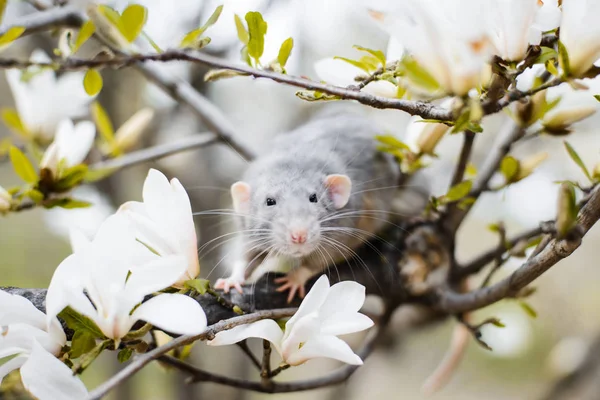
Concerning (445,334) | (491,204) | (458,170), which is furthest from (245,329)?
(445,334)

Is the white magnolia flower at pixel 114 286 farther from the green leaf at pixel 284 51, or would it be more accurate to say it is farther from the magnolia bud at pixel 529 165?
the magnolia bud at pixel 529 165

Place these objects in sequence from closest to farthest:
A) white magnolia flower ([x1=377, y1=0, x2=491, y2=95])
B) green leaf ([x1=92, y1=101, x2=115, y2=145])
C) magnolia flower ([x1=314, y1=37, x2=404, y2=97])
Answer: white magnolia flower ([x1=377, y1=0, x2=491, y2=95]) → magnolia flower ([x1=314, y1=37, x2=404, y2=97]) → green leaf ([x1=92, y1=101, x2=115, y2=145])

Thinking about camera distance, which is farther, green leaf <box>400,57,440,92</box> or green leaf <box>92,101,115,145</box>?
green leaf <box>92,101,115,145</box>

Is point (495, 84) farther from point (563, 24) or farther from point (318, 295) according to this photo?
point (318, 295)

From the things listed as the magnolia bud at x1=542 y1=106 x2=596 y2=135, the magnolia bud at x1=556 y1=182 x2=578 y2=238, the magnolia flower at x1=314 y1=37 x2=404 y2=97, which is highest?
the magnolia flower at x1=314 y1=37 x2=404 y2=97

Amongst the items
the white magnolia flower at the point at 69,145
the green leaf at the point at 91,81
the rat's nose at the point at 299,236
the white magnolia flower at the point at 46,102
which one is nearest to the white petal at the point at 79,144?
the white magnolia flower at the point at 69,145

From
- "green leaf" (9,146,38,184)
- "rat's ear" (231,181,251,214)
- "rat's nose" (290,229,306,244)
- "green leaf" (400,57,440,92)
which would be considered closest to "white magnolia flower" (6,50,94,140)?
"green leaf" (9,146,38,184)

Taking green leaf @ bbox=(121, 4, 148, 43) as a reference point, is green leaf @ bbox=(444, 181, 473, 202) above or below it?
below

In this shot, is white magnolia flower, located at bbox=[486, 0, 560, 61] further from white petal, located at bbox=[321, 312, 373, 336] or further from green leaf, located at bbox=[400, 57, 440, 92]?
white petal, located at bbox=[321, 312, 373, 336]
